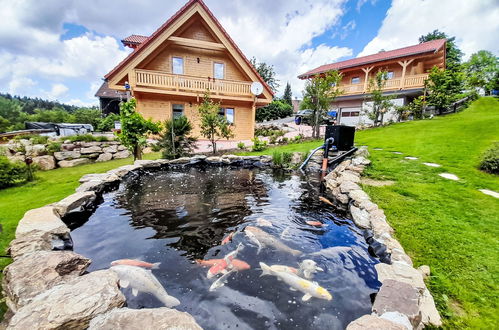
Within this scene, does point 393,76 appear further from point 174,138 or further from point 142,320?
point 142,320

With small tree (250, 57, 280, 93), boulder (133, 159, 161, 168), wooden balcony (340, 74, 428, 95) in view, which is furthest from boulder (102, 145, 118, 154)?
small tree (250, 57, 280, 93)

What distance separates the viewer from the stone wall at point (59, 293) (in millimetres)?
1482

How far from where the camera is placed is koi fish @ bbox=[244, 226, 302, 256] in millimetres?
3152

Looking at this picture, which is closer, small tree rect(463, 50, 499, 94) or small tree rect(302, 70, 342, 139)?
small tree rect(302, 70, 342, 139)

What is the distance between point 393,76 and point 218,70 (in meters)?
16.3

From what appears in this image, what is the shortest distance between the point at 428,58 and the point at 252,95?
1659 cm

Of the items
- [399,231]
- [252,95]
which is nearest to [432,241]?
[399,231]

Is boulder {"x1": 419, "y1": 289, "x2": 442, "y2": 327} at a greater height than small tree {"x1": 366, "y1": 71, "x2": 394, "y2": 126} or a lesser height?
lesser

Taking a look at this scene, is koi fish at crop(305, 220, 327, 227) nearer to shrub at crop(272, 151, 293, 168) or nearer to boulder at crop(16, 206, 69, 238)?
boulder at crop(16, 206, 69, 238)

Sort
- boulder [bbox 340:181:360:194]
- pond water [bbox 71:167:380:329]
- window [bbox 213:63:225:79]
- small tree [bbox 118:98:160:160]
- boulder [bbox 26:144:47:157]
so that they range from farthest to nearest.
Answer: window [bbox 213:63:225:79] < boulder [bbox 26:144:47:157] < small tree [bbox 118:98:160:160] < boulder [bbox 340:181:360:194] < pond water [bbox 71:167:380:329]

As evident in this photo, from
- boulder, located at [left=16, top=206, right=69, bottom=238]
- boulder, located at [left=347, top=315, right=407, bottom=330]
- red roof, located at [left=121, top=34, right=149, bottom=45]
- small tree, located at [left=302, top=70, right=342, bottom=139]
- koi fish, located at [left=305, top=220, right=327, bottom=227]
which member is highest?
red roof, located at [left=121, top=34, right=149, bottom=45]

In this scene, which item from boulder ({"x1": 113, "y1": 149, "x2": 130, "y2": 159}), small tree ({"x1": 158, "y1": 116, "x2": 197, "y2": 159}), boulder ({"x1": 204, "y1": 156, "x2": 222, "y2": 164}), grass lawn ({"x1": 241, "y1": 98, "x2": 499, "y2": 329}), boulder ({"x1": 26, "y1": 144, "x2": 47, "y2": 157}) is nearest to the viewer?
grass lawn ({"x1": 241, "y1": 98, "x2": 499, "y2": 329})

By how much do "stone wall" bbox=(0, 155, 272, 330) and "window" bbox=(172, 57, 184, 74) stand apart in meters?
13.0

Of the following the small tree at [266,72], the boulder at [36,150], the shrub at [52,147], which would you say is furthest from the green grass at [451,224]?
the small tree at [266,72]
